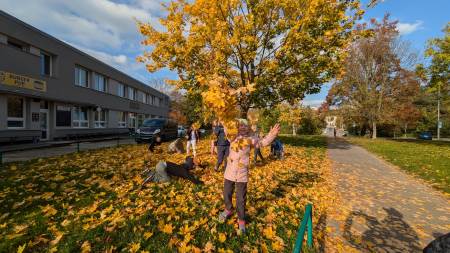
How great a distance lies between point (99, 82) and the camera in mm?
26703

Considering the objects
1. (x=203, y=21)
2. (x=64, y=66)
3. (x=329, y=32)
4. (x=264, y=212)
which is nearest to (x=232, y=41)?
(x=203, y=21)

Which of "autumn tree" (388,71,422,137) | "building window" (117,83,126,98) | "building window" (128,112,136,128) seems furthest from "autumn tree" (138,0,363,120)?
"autumn tree" (388,71,422,137)

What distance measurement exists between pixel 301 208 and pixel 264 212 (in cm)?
101

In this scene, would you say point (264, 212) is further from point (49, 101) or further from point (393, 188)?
point (49, 101)

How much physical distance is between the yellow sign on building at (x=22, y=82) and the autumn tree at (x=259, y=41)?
306 inches

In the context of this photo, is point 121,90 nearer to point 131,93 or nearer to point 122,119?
point 131,93

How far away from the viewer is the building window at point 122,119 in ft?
Result: 104

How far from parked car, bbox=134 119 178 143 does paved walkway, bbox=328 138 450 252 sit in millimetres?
14430

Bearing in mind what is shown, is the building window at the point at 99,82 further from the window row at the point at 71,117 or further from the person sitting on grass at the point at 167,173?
the person sitting on grass at the point at 167,173

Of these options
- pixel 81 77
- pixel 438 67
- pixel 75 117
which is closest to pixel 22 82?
pixel 75 117

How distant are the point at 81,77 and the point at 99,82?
341cm

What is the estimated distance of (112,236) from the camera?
3.64m

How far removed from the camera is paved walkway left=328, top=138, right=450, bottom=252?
416cm

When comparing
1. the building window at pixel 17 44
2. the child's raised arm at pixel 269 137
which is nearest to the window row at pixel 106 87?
the building window at pixel 17 44
